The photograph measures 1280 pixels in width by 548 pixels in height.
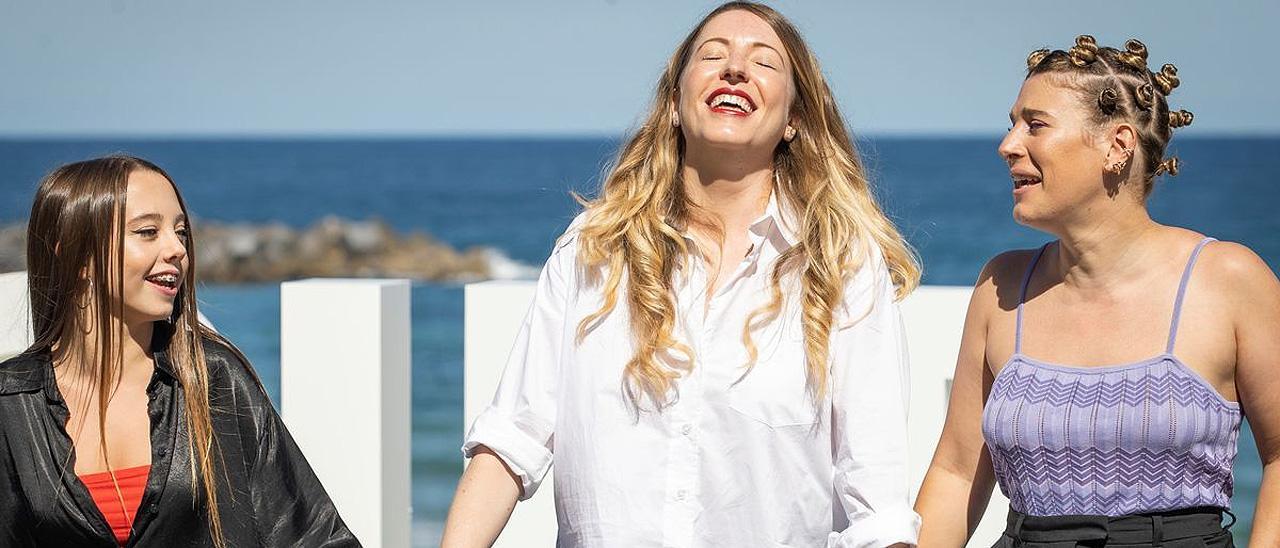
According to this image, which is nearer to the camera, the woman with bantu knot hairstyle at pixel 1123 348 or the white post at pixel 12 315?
the woman with bantu knot hairstyle at pixel 1123 348

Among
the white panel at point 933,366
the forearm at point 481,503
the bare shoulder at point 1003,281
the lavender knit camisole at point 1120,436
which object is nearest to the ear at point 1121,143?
the lavender knit camisole at point 1120,436

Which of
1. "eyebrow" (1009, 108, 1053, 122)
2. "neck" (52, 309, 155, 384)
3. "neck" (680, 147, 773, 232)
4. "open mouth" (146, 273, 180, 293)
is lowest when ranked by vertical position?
"neck" (52, 309, 155, 384)

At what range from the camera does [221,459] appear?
2.78 meters

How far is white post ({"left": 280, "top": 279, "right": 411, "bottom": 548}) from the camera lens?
3775mm

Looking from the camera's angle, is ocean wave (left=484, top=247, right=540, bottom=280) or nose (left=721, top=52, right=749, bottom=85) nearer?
nose (left=721, top=52, right=749, bottom=85)

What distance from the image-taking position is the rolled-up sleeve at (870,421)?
253cm

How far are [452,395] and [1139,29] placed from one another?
122ft

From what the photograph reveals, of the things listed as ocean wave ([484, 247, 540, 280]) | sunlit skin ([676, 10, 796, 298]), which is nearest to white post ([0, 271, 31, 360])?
sunlit skin ([676, 10, 796, 298])

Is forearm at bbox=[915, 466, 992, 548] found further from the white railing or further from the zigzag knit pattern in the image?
the white railing

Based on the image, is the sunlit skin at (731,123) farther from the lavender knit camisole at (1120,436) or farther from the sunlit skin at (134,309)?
the sunlit skin at (134,309)

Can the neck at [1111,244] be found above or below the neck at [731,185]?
below

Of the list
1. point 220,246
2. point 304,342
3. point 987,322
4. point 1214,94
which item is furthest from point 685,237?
point 1214,94

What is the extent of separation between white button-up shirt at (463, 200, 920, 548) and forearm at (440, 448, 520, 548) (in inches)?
1.0

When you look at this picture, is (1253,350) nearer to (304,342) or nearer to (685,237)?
(685,237)
